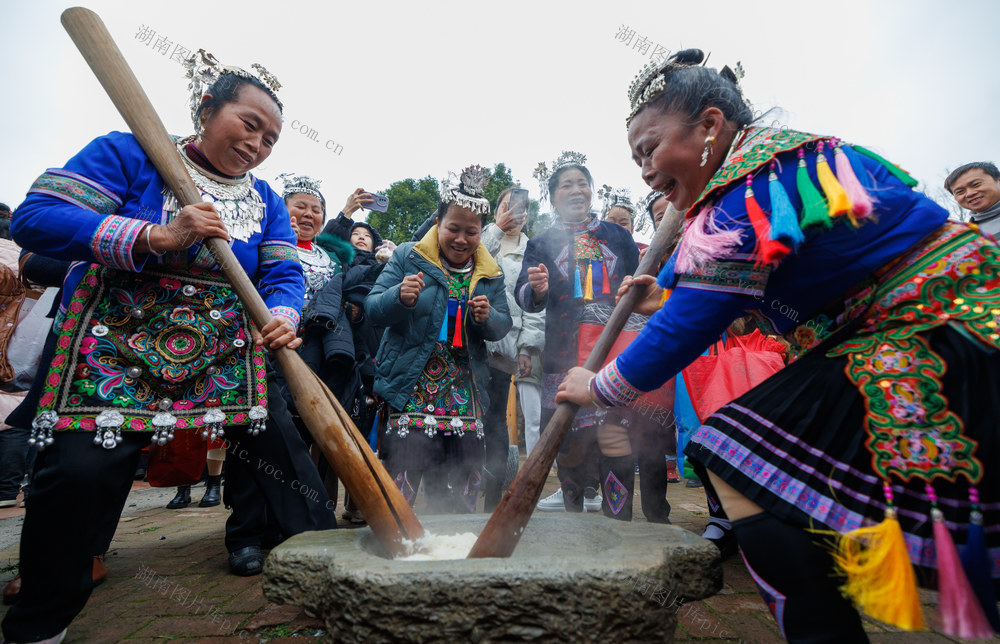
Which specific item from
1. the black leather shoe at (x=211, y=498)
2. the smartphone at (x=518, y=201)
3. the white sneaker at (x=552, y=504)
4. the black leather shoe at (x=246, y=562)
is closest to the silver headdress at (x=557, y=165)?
the smartphone at (x=518, y=201)

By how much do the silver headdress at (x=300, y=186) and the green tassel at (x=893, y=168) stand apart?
361 cm

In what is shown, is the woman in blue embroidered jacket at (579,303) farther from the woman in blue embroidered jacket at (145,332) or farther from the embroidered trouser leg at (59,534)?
the embroidered trouser leg at (59,534)

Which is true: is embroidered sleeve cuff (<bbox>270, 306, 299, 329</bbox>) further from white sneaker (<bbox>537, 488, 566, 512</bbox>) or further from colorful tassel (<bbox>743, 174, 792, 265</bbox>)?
white sneaker (<bbox>537, 488, 566, 512</bbox>)

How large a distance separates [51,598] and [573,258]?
2.87 m

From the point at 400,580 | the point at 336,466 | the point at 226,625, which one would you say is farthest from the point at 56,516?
the point at 400,580

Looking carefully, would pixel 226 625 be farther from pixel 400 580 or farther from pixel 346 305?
pixel 346 305

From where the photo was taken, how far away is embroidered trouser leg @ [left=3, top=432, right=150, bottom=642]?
1.61 meters

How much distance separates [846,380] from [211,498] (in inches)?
199

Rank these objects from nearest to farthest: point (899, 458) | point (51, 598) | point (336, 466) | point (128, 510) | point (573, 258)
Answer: point (899, 458), point (51, 598), point (336, 466), point (573, 258), point (128, 510)

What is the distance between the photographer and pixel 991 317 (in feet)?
3.60

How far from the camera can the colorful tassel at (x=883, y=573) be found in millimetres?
1013

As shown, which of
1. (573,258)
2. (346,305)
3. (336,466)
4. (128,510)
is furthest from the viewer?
(128,510)

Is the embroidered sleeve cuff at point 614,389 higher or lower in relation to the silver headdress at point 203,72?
lower

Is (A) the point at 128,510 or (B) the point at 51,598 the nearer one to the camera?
(B) the point at 51,598
